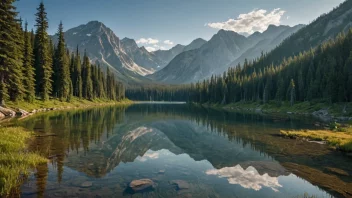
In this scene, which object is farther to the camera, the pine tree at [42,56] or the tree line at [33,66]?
the pine tree at [42,56]

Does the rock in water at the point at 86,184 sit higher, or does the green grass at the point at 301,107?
the green grass at the point at 301,107

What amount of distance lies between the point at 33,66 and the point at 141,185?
7577 cm

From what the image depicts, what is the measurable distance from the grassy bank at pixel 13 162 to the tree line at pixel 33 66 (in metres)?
32.7

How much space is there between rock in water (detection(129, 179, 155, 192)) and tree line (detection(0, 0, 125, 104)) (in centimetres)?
4629

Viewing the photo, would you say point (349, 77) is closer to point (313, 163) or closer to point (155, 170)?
point (313, 163)

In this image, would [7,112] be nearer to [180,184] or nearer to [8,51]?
[8,51]

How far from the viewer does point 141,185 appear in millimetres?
14062

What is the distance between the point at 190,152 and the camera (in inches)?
990

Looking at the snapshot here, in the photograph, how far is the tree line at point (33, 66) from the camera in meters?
48.2

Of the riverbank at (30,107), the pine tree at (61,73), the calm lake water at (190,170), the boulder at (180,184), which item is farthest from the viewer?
the pine tree at (61,73)

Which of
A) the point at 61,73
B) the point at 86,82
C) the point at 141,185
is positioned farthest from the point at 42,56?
the point at 141,185

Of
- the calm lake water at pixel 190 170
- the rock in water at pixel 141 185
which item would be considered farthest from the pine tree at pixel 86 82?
the rock in water at pixel 141 185

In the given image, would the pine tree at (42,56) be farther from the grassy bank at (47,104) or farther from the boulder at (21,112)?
the boulder at (21,112)

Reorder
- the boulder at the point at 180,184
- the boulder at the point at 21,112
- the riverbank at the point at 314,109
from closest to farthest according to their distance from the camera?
the boulder at the point at 180,184
the boulder at the point at 21,112
the riverbank at the point at 314,109
